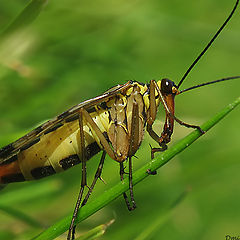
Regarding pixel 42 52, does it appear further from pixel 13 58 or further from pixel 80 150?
pixel 80 150

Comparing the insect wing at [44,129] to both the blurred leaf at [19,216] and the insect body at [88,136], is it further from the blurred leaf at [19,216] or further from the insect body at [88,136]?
the blurred leaf at [19,216]

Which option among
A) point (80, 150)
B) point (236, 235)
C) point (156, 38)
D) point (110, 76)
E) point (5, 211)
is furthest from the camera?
point (156, 38)

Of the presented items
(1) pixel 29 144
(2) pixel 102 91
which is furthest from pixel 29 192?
(2) pixel 102 91

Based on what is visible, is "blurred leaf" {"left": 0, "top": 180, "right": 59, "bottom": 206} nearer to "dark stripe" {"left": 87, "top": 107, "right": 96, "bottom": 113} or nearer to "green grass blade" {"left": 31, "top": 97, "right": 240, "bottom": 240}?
"dark stripe" {"left": 87, "top": 107, "right": 96, "bottom": 113}

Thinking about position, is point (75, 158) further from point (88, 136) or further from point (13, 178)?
point (13, 178)

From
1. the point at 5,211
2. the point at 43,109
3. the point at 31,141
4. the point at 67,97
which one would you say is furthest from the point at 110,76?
the point at 5,211

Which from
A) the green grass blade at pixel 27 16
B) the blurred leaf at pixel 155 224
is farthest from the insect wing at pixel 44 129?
the blurred leaf at pixel 155 224
